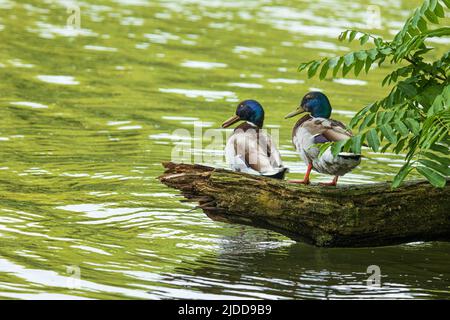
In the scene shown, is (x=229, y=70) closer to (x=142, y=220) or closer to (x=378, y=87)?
(x=378, y=87)

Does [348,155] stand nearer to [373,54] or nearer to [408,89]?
[408,89]

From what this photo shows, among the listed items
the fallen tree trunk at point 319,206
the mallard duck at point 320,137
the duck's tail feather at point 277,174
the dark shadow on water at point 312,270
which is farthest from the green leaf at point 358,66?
the dark shadow on water at point 312,270

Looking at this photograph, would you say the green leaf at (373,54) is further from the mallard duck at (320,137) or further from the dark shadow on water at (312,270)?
the dark shadow on water at (312,270)

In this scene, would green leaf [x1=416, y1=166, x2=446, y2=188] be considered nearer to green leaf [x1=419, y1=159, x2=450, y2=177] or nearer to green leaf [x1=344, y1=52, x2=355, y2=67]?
green leaf [x1=419, y1=159, x2=450, y2=177]

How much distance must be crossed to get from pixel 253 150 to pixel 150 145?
14.8ft

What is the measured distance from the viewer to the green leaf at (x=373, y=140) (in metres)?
9.17

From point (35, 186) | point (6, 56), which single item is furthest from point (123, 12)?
point (35, 186)

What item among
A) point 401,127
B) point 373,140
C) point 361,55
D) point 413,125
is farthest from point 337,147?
point 361,55

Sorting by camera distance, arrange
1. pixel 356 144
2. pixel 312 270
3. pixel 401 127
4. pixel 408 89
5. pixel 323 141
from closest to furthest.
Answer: pixel 356 144, pixel 401 127, pixel 408 89, pixel 312 270, pixel 323 141

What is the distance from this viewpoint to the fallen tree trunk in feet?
32.9

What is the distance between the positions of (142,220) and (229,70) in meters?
9.92

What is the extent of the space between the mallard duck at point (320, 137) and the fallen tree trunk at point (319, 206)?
0.75 ft

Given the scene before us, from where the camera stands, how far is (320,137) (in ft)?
34.0

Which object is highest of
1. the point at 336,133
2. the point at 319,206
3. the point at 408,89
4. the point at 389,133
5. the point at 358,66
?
the point at 358,66
